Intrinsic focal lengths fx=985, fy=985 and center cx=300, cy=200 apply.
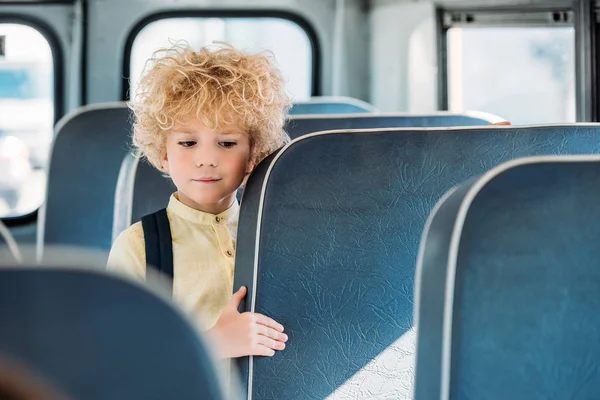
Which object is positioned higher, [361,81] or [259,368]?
[361,81]

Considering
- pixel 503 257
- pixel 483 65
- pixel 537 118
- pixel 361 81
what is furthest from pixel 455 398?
pixel 361 81

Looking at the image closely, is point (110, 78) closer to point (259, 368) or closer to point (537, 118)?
point (537, 118)

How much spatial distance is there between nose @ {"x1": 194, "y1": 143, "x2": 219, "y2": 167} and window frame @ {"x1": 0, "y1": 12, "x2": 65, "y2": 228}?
8.80 feet

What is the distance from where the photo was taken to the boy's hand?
1445mm

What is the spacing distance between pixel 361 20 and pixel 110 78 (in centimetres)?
112

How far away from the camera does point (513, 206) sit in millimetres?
981

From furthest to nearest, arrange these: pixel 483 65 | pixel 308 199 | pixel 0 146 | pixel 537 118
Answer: pixel 0 146, pixel 483 65, pixel 537 118, pixel 308 199

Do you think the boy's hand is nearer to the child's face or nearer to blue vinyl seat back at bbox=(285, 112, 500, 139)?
the child's face

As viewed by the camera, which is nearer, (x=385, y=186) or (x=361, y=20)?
(x=385, y=186)

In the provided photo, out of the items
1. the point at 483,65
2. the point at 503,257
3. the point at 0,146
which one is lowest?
the point at 503,257

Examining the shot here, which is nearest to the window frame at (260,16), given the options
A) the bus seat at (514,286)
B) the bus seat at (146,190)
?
the bus seat at (146,190)

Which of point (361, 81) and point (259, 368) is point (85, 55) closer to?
point (361, 81)

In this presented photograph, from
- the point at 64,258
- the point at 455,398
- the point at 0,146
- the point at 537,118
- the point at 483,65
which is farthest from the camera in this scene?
the point at 0,146

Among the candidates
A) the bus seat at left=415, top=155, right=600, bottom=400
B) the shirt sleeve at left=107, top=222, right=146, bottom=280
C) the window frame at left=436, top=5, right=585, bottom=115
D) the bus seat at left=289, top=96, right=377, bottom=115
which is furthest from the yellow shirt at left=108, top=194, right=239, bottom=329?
the window frame at left=436, top=5, right=585, bottom=115
